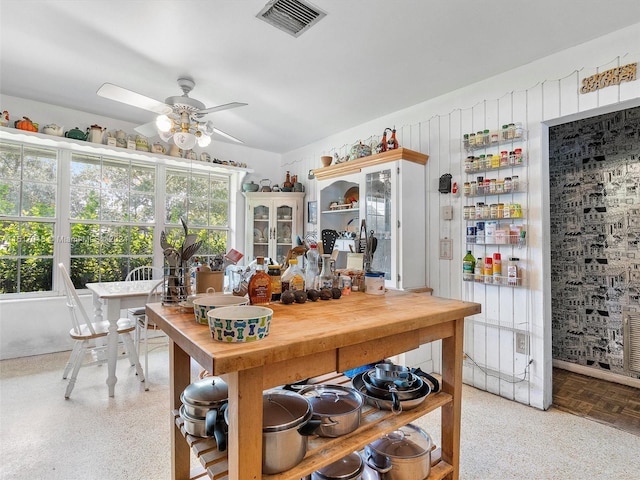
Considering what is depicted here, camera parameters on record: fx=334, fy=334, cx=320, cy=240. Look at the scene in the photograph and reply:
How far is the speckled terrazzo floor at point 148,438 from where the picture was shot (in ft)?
5.74

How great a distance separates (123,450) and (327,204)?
2.98 meters

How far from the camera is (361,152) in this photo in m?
3.49

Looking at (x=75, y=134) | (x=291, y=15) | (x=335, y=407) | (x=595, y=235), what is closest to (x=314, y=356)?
(x=335, y=407)

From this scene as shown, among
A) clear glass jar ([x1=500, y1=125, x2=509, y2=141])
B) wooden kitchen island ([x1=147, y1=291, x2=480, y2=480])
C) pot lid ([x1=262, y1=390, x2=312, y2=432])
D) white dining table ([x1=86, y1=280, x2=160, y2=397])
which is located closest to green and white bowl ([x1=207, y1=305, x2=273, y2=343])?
wooden kitchen island ([x1=147, y1=291, x2=480, y2=480])

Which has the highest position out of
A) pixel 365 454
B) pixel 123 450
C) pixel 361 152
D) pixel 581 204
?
pixel 361 152

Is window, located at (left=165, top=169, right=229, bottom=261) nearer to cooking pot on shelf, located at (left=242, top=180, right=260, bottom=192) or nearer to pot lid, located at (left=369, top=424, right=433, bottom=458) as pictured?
cooking pot on shelf, located at (left=242, top=180, right=260, bottom=192)

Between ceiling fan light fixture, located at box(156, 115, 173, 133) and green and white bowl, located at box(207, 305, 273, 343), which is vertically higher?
ceiling fan light fixture, located at box(156, 115, 173, 133)

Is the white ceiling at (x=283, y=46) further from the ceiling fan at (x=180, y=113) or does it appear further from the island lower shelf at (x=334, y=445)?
the island lower shelf at (x=334, y=445)

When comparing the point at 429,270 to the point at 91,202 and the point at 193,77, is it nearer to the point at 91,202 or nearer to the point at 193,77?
the point at 193,77

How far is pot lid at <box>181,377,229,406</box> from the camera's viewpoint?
1.16 meters

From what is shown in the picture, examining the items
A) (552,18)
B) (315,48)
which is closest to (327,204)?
(315,48)

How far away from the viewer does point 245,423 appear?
89cm

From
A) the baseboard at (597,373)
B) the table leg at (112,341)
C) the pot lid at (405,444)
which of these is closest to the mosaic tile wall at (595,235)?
the baseboard at (597,373)

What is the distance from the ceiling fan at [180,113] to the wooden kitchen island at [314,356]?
1809mm
